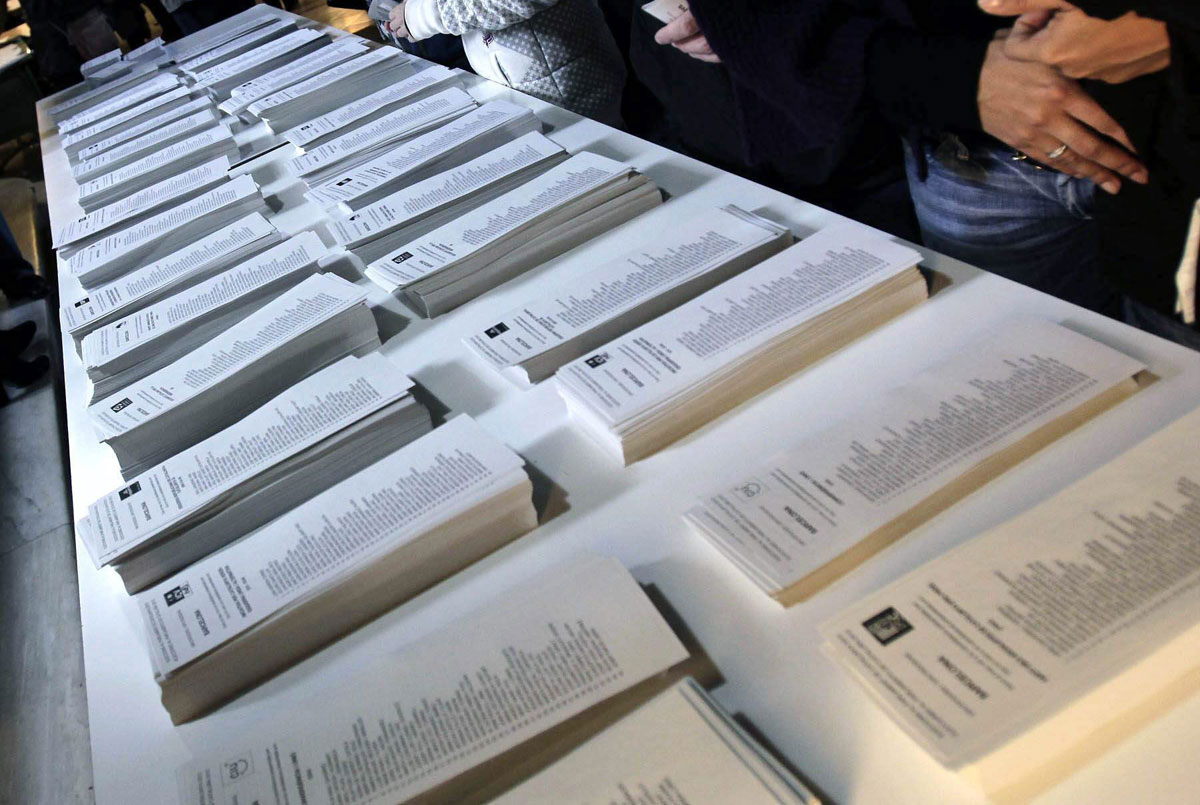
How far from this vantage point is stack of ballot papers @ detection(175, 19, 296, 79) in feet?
9.11

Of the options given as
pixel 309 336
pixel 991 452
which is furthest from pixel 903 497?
pixel 309 336

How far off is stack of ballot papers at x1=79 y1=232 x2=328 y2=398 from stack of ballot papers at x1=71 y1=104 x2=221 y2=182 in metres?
A: 0.95

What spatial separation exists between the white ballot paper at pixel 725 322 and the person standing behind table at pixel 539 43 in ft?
3.85

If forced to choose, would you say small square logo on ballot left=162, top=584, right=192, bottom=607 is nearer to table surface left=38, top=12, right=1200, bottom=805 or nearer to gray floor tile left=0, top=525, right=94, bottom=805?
table surface left=38, top=12, right=1200, bottom=805

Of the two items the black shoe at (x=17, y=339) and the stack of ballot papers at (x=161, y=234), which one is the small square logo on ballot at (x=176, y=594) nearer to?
the stack of ballot papers at (x=161, y=234)

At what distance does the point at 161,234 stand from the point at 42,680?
1.12m

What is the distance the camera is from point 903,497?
2.32ft

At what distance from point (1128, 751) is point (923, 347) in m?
0.44

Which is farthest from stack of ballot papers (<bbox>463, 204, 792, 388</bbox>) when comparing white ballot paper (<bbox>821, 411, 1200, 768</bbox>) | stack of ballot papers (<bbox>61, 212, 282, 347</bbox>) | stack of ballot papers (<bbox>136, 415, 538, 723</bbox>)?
stack of ballot papers (<bbox>61, 212, 282, 347</bbox>)

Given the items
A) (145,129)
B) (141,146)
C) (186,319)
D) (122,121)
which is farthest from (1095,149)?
(122,121)

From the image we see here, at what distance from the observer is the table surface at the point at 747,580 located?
0.57m

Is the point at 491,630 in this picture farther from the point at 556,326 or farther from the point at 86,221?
the point at 86,221

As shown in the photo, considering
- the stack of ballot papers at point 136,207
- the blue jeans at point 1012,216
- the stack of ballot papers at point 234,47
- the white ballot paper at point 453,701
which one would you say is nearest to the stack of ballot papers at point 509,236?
the blue jeans at point 1012,216

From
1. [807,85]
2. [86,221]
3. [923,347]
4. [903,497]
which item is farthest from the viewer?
[86,221]
